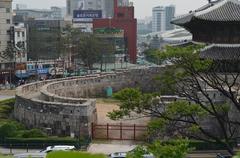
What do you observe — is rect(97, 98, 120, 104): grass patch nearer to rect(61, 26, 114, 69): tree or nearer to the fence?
the fence

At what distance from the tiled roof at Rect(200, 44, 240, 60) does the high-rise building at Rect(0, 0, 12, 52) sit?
157 ft

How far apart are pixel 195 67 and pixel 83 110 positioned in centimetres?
1633

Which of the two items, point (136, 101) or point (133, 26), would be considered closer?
point (136, 101)

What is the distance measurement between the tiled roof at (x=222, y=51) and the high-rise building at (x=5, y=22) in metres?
47.7

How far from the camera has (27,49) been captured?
310 feet

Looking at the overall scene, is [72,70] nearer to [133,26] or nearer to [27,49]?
[27,49]

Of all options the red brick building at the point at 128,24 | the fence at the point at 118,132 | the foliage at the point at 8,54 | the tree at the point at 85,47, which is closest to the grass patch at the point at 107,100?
the fence at the point at 118,132

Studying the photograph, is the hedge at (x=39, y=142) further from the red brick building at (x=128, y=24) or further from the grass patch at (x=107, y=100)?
the red brick building at (x=128, y=24)

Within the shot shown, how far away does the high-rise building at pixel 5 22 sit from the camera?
81.9 m

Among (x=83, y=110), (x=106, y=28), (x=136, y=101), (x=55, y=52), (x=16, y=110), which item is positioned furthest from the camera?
(x=106, y=28)

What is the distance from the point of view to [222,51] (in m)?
42.2

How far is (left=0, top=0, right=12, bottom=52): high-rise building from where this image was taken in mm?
81938

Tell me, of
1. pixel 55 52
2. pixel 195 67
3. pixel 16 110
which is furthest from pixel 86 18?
pixel 195 67

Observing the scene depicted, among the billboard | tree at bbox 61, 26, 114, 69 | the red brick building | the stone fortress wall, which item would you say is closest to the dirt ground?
the stone fortress wall
